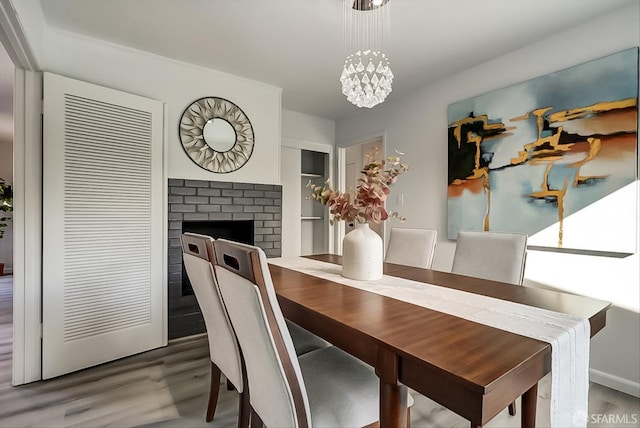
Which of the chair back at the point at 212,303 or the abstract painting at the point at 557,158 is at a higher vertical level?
the abstract painting at the point at 557,158

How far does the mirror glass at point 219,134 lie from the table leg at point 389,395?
2.55 m

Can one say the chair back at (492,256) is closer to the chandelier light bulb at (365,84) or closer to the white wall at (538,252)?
the white wall at (538,252)

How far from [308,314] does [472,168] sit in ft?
7.21

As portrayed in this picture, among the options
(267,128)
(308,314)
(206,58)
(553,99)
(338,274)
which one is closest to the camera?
(308,314)

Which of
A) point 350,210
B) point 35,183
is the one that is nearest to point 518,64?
point 350,210

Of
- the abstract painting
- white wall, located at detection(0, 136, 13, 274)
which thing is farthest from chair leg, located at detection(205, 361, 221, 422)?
white wall, located at detection(0, 136, 13, 274)

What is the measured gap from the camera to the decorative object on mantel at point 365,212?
4.93 feet

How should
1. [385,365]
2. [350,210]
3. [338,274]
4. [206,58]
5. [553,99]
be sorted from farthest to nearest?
[206,58], [553,99], [338,274], [350,210], [385,365]

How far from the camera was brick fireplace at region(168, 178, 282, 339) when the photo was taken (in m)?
2.64

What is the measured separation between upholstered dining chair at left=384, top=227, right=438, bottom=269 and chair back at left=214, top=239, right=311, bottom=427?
1437 millimetres

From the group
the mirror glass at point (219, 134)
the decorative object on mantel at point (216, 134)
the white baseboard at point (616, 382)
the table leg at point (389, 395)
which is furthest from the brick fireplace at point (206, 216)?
the white baseboard at point (616, 382)

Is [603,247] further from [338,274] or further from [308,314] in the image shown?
[308,314]

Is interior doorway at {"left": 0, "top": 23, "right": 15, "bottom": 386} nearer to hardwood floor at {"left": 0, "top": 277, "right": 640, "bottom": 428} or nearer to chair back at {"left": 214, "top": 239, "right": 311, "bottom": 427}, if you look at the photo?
hardwood floor at {"left": 0, "top": 277, "right": 640, "bottom": 428}

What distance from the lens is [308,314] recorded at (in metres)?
Answer: 1.12
